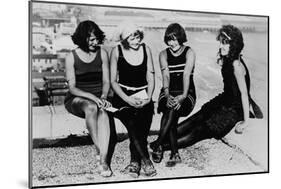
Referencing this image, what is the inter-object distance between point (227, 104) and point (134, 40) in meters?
0.94

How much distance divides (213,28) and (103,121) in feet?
3.89

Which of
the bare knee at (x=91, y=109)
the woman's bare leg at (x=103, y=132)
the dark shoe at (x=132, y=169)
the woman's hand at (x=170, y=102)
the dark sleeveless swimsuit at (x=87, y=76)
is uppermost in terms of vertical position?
the dark sleeveless swimsuit at (x=87, y=76)

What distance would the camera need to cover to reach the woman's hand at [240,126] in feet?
12.2

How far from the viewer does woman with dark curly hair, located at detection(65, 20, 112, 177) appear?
10.6 feet

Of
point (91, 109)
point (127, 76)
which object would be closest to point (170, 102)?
point (127, 76)

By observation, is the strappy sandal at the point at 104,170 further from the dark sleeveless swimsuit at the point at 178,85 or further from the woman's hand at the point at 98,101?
the dark sleeveless swimsuit at the point at 178,85

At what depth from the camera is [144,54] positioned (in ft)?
11.2

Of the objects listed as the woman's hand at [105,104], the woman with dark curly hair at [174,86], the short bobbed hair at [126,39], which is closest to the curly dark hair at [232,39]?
the woman with dark curly hair at [174,86]

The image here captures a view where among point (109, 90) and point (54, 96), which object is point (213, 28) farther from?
point (54, 96)

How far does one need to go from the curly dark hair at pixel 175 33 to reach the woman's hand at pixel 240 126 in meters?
0.84

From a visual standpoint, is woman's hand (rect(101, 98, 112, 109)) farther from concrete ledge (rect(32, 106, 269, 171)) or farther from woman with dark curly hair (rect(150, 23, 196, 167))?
woman with dark curly hair (rect(150, 23, 196, 167))
